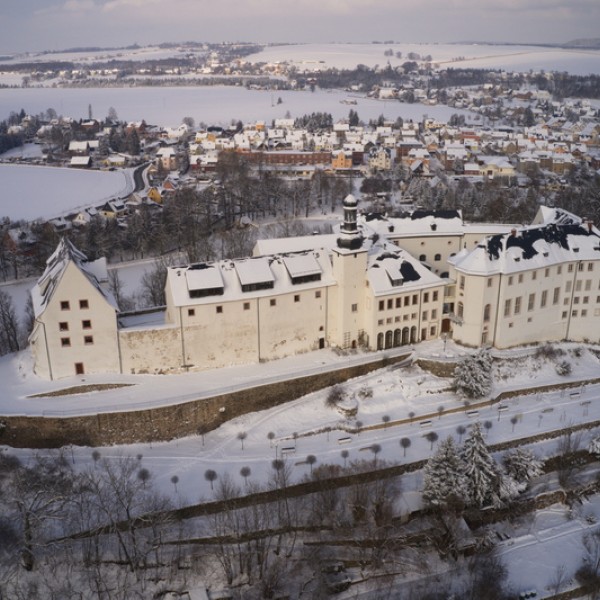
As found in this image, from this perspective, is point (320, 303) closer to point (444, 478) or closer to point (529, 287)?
point (529, 287)

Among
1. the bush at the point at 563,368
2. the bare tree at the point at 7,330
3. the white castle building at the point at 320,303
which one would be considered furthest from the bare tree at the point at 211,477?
the bush at the point at 563,368

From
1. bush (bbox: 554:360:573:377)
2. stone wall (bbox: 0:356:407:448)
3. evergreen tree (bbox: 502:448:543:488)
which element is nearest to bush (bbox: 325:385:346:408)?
stone wall (bbox: 0:356:407:448)

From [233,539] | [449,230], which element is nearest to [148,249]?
[449,230]

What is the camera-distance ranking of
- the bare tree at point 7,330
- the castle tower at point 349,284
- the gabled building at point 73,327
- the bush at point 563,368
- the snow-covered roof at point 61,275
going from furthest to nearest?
the bare tree at point 7,330, the bush at point 563,368, the castle tower at point 349,284, the snow-covered roof at point 61,275, the gabled building at point 73,327

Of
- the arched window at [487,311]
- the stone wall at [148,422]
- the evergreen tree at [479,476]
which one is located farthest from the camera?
the arched window at [487,311]

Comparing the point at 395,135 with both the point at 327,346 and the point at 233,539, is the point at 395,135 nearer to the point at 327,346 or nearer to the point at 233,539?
the point at 327,346

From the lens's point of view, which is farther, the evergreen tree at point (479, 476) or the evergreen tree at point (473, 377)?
the evergreen tree at point (473, 377)

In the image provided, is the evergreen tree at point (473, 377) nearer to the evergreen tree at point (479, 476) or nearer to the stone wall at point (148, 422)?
the evergreen tree at point (479, 476)
